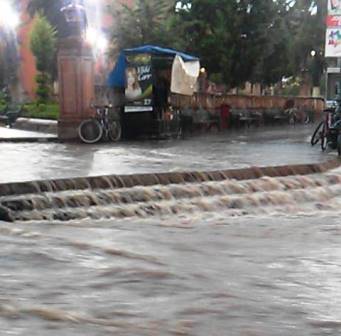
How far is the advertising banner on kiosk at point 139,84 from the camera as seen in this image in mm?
18875

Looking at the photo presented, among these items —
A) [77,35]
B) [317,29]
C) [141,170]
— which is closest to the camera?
[141,170]

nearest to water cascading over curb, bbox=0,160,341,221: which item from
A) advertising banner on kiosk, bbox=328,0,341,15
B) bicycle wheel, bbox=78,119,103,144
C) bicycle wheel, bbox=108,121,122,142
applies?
advertising banner on kiosk, bbox=328,0,341,15

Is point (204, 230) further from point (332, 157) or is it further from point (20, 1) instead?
point (20, 1)

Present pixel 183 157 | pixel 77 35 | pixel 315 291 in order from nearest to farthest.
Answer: pixel 315 291
pixel 183 157
pixel 77 35

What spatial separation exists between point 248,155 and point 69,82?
5.74 metres

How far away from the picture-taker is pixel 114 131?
1853 centimetres

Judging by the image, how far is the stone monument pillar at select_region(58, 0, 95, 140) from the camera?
59.3ft

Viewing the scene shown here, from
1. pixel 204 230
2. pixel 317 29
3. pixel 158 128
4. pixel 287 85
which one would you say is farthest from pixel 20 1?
pixel 204 230

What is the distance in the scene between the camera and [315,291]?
561 centimetres

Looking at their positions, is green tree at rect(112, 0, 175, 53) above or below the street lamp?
above

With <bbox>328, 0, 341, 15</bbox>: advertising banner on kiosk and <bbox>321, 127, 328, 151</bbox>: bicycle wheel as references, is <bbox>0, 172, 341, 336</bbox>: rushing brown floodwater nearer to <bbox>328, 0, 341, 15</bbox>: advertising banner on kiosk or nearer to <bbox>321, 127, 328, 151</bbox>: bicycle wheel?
<bbox>321, 127, 328, 151</bbox>: bicycle wheel

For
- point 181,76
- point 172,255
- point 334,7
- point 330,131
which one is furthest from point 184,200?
point 181,76

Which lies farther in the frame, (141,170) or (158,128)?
(158,128)

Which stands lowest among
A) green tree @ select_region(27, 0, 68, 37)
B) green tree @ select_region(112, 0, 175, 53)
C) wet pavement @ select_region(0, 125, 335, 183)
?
wet pavement @ select_region(0, 125, 335, 183)
